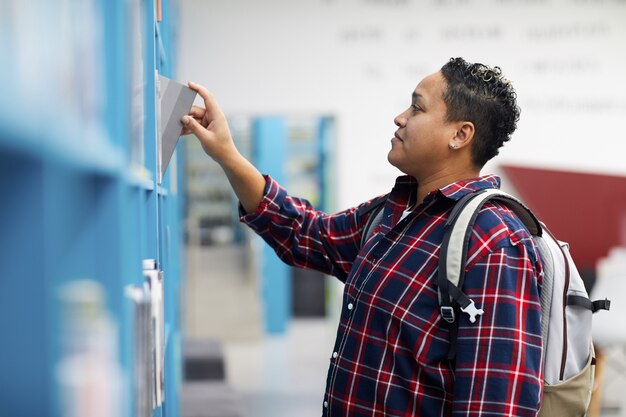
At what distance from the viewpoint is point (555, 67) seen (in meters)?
4.92

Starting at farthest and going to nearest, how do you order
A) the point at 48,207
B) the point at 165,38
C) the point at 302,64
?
the point at 302,64
the point at 165,38
the point at 48,207

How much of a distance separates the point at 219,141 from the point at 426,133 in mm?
549

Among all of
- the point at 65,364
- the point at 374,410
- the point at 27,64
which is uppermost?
the point at 27,64

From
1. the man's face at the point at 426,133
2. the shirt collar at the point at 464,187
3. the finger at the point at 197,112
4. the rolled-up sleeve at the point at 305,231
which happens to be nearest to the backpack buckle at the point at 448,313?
the shirt collar at the point at 464,187

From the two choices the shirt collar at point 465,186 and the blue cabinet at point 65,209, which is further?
the shirt collar at point 465,186

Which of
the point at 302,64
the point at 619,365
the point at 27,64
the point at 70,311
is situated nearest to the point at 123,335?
the point at 70,311

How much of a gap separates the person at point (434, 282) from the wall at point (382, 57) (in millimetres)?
2769

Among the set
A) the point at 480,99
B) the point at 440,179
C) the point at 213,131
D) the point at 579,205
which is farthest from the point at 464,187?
the point at 579,205

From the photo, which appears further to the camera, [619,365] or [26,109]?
[619,365]

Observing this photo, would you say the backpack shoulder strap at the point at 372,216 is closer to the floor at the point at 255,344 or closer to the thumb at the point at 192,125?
the thumb at the point at 192,125

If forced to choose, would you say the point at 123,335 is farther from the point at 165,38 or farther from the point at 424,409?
the point at 165,38

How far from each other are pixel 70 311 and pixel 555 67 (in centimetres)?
460

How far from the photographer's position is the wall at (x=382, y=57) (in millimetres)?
4801

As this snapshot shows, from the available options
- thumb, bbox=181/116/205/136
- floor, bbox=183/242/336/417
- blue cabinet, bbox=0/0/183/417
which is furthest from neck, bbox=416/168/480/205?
floor, bbox=183/242/336/417
